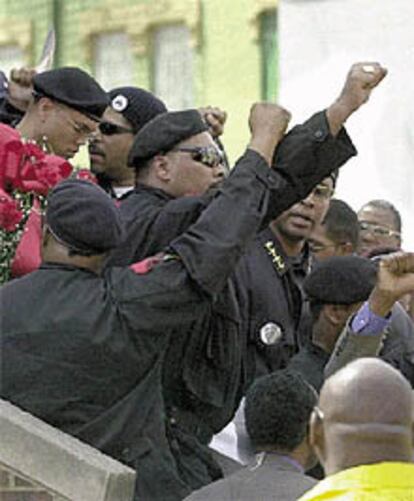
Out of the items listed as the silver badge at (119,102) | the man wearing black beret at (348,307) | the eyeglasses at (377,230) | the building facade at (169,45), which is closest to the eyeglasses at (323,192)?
the man wearing black beret at (348,307)

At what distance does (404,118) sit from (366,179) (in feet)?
1.48

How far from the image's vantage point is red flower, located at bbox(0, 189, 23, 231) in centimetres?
609

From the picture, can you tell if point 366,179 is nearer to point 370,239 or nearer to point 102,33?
point 370,239

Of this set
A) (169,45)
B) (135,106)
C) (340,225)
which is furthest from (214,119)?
(169,45)

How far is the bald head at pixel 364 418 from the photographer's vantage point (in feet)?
13.4

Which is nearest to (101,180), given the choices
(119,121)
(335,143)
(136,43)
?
(119,121)

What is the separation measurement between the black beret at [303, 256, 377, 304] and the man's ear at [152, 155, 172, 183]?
31.8 inches

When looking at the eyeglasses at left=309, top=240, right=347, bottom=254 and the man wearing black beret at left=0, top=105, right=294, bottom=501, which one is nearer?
the man wearing black beret at left=0, top=105, right=294, bottom=501

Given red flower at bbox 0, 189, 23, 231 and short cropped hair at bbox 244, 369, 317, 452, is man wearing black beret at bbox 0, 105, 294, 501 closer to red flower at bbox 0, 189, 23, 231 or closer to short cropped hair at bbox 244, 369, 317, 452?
short cropped hair at bbox 244, 369, 317, 452

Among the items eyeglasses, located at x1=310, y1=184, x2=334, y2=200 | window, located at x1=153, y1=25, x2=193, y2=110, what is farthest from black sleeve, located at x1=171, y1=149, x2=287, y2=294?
window, located at x1=153, y1=25, x2=193, y2=110

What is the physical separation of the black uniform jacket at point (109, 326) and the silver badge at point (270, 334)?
93 cm

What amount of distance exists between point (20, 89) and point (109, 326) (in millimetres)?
2307

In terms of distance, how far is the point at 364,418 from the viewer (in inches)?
161

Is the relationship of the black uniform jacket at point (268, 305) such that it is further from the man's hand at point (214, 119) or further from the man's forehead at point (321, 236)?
the man's forehead at point (321, 236)
